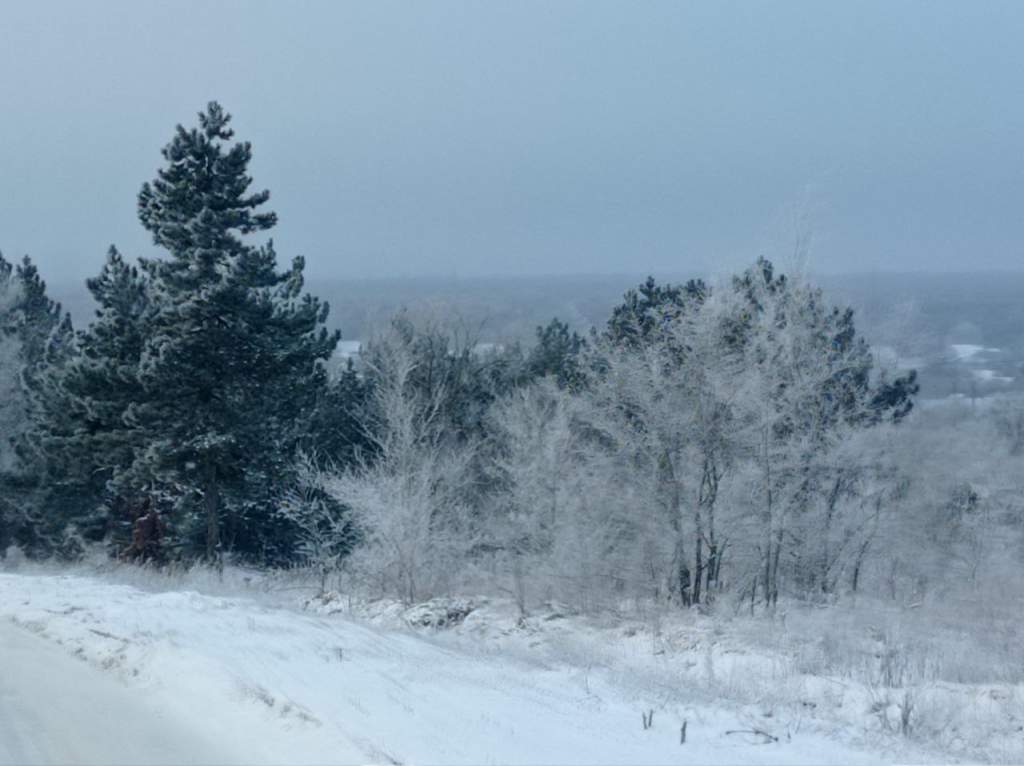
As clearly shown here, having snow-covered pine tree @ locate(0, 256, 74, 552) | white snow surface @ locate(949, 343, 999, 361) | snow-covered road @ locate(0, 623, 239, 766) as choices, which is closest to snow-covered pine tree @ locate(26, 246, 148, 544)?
snow-covered pine tree @ locate(0, 256, 74, 552)

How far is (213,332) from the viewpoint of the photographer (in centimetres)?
2388

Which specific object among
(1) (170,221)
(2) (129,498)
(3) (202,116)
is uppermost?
(3) (202,116)

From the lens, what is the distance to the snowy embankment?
6430 millimetres

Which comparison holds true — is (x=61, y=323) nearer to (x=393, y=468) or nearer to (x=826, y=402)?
(x=393, y=468)

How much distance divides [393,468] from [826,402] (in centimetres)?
1207

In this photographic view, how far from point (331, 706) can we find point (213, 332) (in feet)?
59.3

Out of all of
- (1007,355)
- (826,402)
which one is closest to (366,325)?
(826,402)

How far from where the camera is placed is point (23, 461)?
3152 cm

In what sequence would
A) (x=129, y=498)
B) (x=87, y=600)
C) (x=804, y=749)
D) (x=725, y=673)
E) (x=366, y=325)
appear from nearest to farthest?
(x=804, y=749), (x=87, y=600), (x=725, y=673), (x=129, y=498), (x=366, y=325)

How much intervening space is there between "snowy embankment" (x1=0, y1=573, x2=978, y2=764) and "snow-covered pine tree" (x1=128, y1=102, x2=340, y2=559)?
534 inches

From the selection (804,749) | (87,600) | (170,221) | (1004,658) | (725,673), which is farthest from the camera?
(170,221)

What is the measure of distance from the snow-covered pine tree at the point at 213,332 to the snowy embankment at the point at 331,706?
534 inches

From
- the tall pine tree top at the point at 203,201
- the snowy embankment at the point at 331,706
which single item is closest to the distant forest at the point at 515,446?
the tall pine tree top at the point at 203,201

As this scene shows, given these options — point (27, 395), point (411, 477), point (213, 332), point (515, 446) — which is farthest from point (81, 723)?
point (27, 395)
